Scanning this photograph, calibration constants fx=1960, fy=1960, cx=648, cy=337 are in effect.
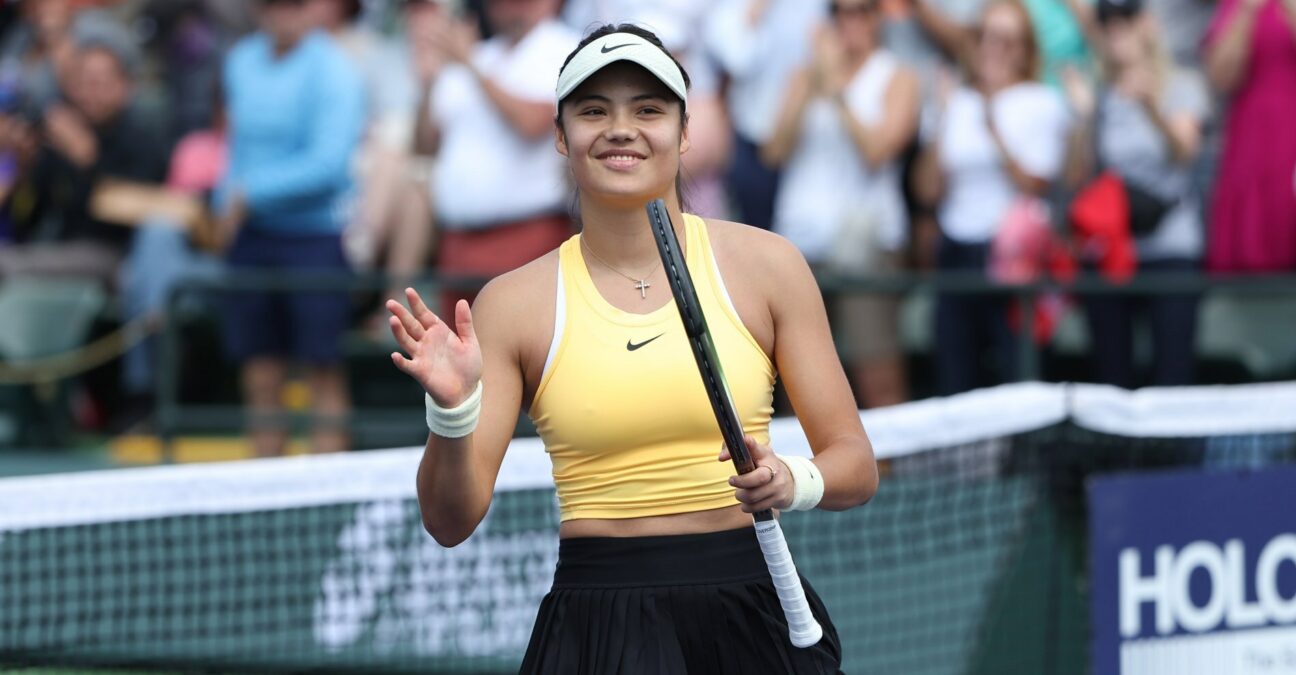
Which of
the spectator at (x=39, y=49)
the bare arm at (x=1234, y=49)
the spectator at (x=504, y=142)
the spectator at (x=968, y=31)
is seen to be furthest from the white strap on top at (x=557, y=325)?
the spectator at (x=39, y=49)

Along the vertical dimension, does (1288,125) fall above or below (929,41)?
below

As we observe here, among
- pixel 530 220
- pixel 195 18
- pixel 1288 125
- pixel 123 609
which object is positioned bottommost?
pixel 123 609

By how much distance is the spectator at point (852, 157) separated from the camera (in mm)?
8648

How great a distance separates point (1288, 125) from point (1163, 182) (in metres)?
0.61

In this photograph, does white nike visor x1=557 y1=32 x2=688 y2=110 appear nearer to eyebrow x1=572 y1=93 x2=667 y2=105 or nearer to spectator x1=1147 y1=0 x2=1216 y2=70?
eyebrow x1=572 y1=93 x2=667 y2=105

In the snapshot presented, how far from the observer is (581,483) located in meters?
3.69

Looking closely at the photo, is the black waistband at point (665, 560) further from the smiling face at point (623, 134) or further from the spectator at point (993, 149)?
the spectator at point (993, 149)

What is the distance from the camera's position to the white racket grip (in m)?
3.38

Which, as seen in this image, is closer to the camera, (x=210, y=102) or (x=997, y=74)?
(x=997, y=74)

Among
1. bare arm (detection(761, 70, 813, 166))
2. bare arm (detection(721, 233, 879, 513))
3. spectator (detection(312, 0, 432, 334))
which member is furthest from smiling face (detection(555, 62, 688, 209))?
spectator (detection(312, 0, 432, 334))

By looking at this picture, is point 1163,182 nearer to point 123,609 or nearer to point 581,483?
point 123,609

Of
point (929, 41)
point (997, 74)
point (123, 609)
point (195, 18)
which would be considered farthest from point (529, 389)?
point (195, 18)

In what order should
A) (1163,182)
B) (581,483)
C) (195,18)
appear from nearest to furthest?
1. (581,483)
2. (1163,182)
3. (195,18)

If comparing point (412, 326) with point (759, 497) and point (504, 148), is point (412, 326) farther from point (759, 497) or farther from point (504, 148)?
point (504, 148)
